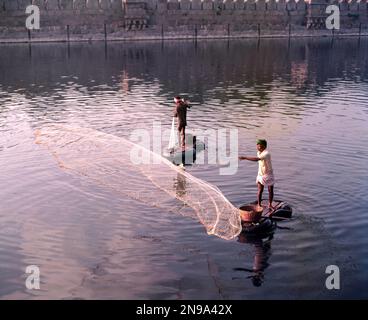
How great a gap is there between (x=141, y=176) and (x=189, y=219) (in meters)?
4.02

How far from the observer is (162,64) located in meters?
54.8

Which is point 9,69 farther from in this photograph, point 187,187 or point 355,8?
point 355,8

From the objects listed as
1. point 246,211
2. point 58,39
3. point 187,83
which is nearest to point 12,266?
point 246,211

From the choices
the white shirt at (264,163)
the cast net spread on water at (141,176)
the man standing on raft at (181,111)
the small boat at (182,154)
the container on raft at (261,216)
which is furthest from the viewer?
the man standing on raft at (181,111)

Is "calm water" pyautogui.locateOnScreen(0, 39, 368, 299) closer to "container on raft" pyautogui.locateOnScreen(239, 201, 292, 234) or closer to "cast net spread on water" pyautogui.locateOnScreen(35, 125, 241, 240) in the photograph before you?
"container on raft" pyautogui.locateOnScreen(239, 201, 292, 234)

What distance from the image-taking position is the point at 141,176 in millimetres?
16938

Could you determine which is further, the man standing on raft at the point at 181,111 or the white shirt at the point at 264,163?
the man standing on raft at the point at 181,111

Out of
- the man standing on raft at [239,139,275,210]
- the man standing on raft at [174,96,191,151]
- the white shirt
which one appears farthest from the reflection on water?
the man standing on raft at [174,96,191,151]

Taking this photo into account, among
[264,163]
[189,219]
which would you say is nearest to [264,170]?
[264,163]

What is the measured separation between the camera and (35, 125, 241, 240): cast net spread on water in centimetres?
1290

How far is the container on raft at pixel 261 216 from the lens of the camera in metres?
12.3

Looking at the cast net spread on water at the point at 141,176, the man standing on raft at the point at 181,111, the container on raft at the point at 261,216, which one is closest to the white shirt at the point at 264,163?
the container on raft at the point at 261,216

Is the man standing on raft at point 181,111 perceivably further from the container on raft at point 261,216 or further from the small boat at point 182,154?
the container on raft at point 261,216

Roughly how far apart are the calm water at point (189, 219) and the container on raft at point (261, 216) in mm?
289
